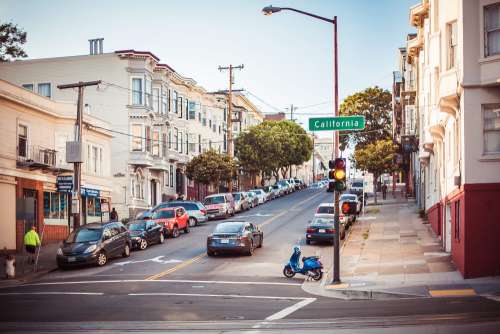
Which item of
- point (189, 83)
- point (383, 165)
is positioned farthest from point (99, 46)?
point (383, 165)

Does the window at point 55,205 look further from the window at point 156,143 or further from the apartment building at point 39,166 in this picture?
the window at point 156,143

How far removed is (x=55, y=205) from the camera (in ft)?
141

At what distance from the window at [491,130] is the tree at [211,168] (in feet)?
142

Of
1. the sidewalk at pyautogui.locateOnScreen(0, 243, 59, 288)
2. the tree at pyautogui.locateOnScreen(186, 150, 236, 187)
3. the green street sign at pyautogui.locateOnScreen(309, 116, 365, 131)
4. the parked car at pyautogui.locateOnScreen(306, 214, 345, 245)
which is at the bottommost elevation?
the sidewalk at pyautogui.locateOnScreen(0, 243, 59, 288)

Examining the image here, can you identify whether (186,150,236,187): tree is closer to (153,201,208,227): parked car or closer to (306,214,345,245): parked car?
(153,201,208,227): parked car

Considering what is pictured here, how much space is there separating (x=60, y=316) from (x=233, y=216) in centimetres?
3772

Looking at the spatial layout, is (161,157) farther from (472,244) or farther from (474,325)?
(474,325)

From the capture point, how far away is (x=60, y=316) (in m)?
16.9

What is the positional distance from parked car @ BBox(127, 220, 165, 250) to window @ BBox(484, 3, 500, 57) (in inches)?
770

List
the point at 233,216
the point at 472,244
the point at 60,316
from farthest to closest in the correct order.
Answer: the point at 233,216 < the point at 472,244 < the point at 60,316

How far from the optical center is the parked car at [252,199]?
61931 mm

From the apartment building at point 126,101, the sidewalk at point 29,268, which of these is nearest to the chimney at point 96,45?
the apartment building at point 126,101

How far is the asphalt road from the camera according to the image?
14.7m

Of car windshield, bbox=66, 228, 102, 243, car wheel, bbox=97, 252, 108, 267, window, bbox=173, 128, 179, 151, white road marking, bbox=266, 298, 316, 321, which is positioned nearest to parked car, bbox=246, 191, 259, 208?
window, bbox=173, 128, 179, 151
